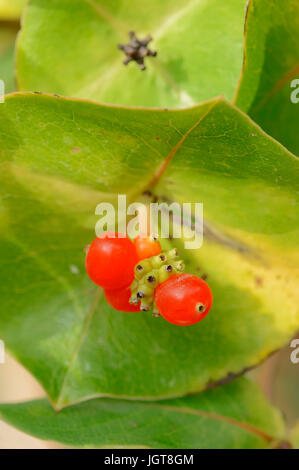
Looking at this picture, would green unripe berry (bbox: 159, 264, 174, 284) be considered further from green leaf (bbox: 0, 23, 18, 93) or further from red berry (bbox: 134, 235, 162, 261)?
green leaf (bbox: 0, 23, 18, 93)

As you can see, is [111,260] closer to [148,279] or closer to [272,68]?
[148,279]

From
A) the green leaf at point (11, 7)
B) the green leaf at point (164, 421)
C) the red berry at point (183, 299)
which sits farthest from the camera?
the green leaf at point (11, 7)

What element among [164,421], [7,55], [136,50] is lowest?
[164,421]

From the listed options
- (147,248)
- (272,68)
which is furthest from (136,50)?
(147,248)

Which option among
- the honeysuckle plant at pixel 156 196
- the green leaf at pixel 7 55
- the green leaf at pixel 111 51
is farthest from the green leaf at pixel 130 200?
the green leaf at pixel 7 55

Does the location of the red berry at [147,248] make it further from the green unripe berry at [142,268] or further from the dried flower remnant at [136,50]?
the dried flower remnant at [136,50]

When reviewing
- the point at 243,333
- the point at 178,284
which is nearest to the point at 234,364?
the point at 243,333
